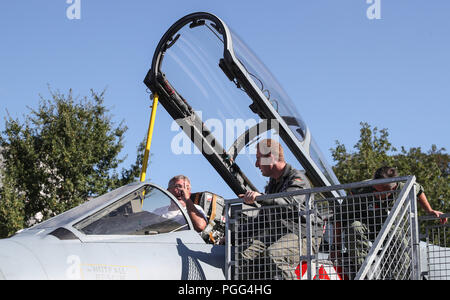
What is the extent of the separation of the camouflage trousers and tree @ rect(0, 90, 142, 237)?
492 inches

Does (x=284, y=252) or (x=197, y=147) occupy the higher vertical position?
(x=197, y=147)

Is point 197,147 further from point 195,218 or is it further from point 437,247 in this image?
point 437,247

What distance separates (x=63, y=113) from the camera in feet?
60.6

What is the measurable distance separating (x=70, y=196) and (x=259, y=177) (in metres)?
11.9

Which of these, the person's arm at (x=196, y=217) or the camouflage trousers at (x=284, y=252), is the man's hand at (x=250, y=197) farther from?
the person's arm at (x=196, y=217)

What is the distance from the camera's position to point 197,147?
7.06 m

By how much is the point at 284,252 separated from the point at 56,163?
45.2 ft

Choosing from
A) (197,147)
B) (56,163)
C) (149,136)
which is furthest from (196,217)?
(56,163)

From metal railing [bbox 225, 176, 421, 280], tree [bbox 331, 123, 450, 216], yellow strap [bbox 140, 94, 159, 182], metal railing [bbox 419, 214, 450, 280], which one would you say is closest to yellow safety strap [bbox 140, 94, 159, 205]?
yellow strap [bbox 140, 94, 159, 182]

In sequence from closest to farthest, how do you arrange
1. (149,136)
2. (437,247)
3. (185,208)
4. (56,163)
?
(185,208)
(149,136)
(437,247)
(56,163)

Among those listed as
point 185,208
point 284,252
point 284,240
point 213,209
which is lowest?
point 284,252
